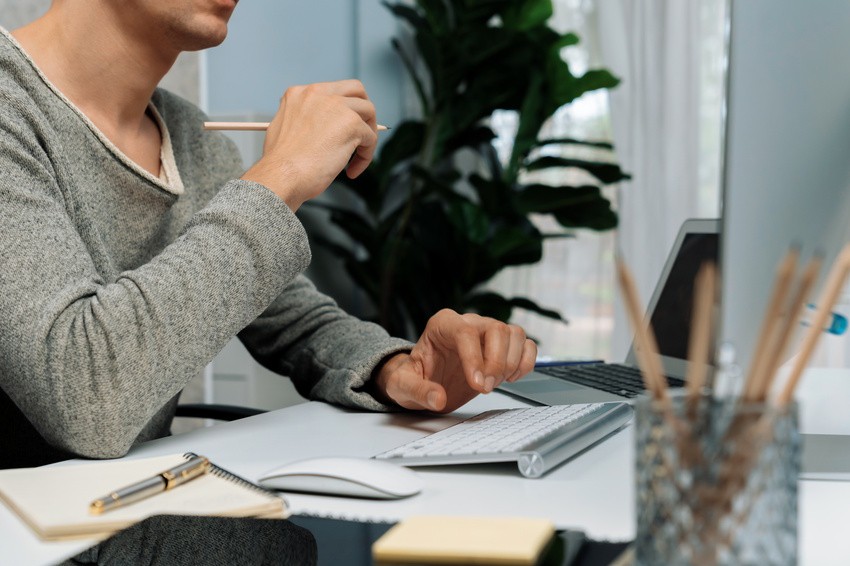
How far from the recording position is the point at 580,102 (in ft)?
9.18

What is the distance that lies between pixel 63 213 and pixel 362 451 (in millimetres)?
326

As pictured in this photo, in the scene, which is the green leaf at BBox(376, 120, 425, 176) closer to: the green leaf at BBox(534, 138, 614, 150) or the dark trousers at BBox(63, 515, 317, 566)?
the green leaf at BBox(534, 138, 614, 150)

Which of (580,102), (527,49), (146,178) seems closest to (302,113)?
(146,178)

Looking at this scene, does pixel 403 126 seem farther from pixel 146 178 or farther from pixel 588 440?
pixel 588 440

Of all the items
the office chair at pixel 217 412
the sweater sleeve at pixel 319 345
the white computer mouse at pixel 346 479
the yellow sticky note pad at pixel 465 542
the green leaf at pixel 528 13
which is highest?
the green leaf at pixel 528 13

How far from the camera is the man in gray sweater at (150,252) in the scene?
0.70 metres

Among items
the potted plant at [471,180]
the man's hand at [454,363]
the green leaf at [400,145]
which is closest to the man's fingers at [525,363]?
the man's hand at [454,363]

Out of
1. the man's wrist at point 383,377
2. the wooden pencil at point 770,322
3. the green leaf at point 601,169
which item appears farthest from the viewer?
the green leaf at point 601,169

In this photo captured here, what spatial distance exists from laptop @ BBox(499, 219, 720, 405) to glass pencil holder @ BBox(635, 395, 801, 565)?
670 mm

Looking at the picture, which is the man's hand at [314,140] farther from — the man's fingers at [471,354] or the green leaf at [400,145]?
the green leaf at [400,145]

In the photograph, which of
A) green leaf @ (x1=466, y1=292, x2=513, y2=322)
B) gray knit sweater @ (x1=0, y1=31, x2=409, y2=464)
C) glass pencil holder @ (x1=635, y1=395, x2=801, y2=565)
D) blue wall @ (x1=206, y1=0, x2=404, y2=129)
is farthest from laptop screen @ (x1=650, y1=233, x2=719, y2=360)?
green leaf @ (x1=466, y1=292, x2=513, y2=322)

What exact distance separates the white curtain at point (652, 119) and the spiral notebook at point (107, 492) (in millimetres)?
2181

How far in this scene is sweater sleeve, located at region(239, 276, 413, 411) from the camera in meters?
0.93

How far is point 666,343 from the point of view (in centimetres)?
118
